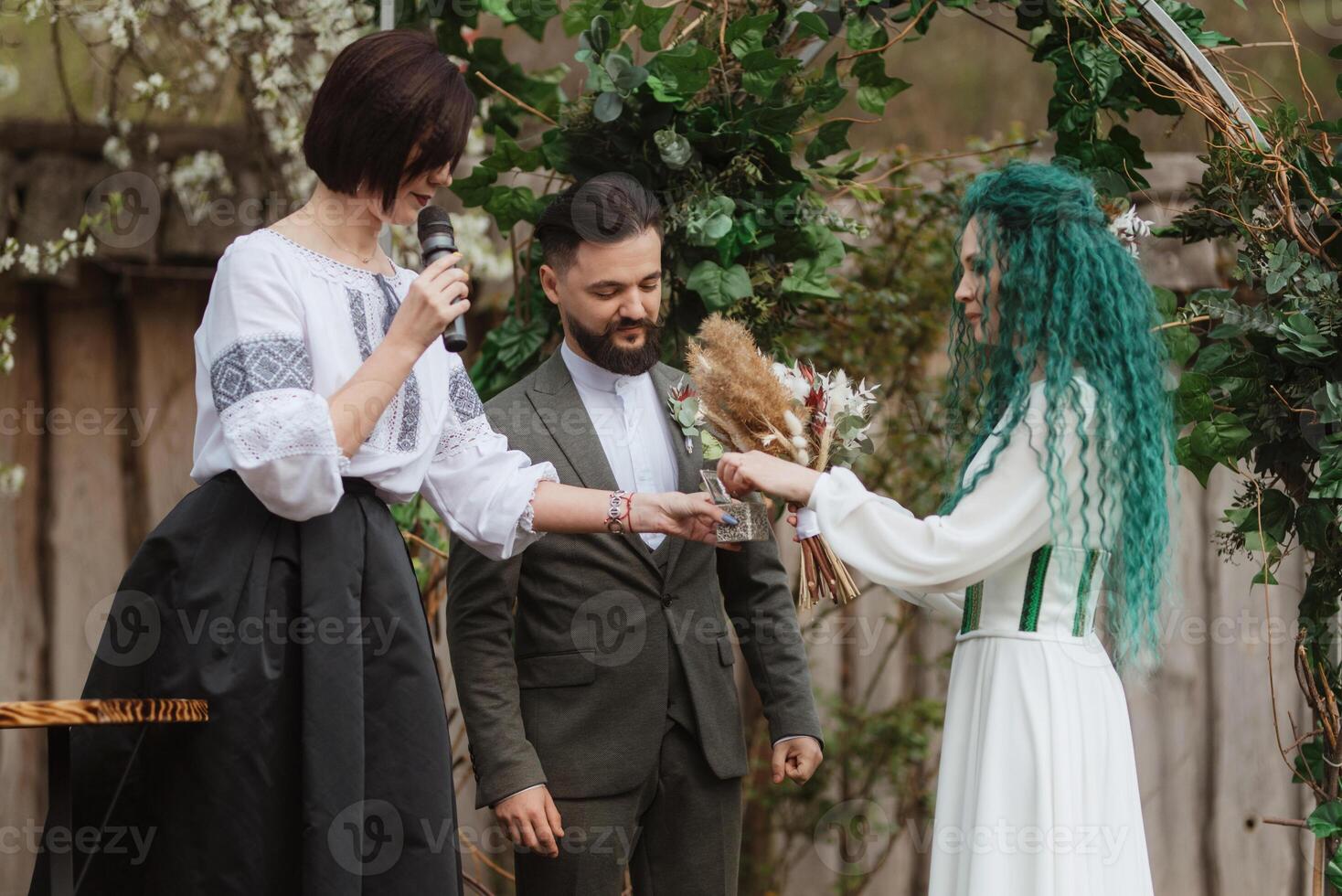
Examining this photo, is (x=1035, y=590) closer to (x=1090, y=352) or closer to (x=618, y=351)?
(x=1090, y=352)

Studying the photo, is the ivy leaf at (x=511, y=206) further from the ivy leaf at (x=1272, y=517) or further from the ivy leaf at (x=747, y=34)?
the ivy leaf at (x=1272, y=517)

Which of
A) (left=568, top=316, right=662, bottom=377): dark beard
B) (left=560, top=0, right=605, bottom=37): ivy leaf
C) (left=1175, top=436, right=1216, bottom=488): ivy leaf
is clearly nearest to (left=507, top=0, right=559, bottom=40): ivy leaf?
(left=560, top=0, right=605, bottom=37): ivy leaf

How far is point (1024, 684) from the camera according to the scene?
2.74 m

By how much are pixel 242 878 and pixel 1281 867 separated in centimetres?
380

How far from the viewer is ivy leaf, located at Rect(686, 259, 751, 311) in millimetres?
3551

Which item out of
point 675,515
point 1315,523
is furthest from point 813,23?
point 1315,523

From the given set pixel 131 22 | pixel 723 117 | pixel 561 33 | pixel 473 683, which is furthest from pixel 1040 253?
pixel 131 22

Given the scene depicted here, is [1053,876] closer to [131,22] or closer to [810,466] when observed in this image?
[810,466]

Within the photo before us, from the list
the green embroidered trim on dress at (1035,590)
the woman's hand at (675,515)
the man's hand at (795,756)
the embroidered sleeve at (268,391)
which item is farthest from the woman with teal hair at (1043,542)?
the embroidered sleeve at (268,391)

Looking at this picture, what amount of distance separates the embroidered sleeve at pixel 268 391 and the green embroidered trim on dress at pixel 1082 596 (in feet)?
4.52

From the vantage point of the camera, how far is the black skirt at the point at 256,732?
7.58 ft

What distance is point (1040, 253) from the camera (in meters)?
2.86

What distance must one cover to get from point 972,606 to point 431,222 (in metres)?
1.27

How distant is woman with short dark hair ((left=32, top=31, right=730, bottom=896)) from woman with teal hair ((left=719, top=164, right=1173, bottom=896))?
77cm
